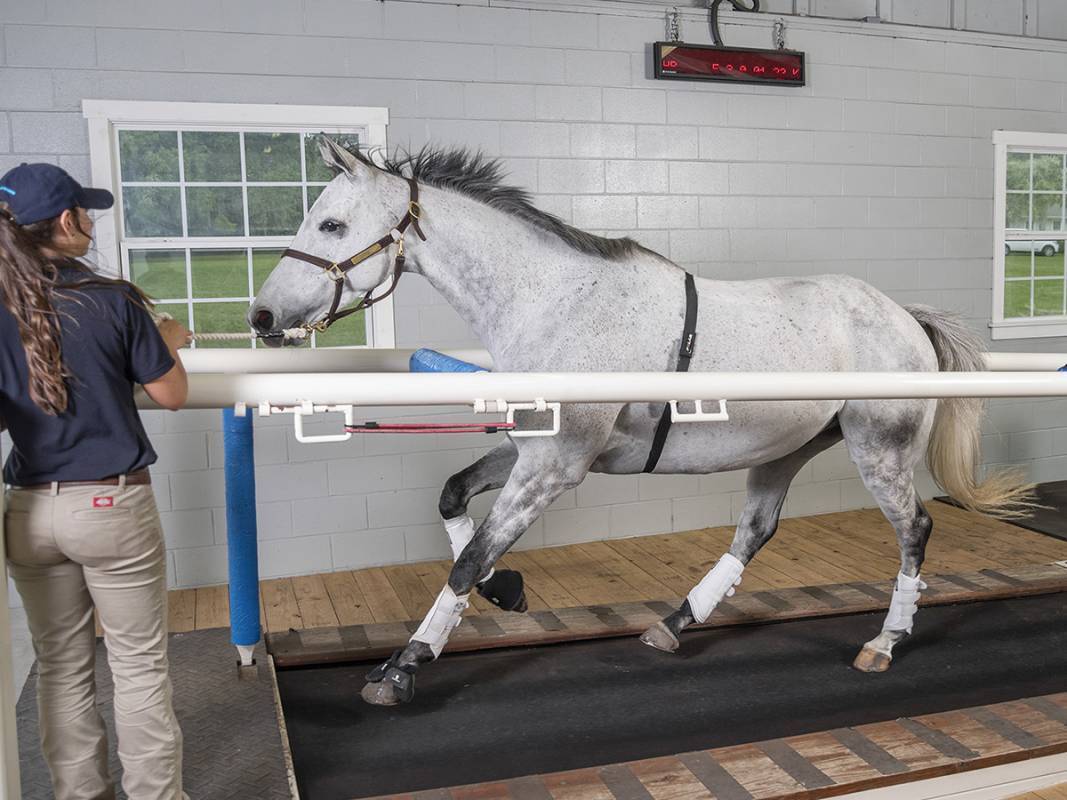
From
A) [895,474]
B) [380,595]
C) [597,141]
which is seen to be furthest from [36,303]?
[597,141]

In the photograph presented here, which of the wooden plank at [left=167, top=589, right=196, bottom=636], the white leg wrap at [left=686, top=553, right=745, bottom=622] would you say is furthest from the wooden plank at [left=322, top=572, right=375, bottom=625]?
the white leg wrap at [left=686, top=553, right=745, bottom=622]

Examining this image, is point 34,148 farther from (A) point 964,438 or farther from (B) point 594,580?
(A) point 964,438

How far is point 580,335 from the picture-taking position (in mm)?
2676

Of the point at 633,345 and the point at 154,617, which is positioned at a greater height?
the point at 633,345

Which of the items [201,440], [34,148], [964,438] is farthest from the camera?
[201,440]

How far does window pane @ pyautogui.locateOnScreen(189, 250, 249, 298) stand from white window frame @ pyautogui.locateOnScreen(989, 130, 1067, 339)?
4583 millimetres

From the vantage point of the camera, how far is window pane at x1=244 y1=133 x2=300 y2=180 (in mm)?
4543

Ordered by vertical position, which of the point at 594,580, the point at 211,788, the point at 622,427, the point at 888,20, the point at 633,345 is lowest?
the point at 594,580

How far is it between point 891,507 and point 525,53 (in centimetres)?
299

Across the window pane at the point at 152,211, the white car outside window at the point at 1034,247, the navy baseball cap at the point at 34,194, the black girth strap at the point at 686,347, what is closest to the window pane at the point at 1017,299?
the white car outside window at the point at 1034,247

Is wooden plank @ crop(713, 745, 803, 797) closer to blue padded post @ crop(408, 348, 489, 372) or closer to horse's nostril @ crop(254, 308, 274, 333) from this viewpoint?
blue padded post @ crop(408, 348, 489, 372)

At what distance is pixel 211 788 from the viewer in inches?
86.7

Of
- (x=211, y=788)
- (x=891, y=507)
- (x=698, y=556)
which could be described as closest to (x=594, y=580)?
(x=698, y=556)

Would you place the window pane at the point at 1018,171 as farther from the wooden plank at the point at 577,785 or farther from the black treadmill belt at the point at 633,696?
the wooden plank at the point at 577,785
